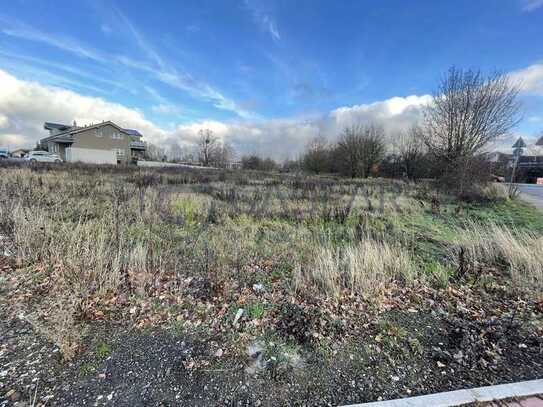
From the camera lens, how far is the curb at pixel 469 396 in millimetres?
1779

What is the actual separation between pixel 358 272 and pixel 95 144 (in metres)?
49.0

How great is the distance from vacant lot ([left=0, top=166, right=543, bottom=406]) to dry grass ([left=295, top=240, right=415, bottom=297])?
21 mm

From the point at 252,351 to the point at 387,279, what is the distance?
236 centimetres

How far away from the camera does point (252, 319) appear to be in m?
2.76

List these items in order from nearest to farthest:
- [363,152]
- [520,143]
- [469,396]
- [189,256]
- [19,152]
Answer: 1. [469,396]
2. [189,256]
3. [520,143]
4. [363,152]
5. [19,152]

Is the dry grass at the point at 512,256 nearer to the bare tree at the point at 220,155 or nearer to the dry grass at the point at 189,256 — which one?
the dry grass at the point at 189,256

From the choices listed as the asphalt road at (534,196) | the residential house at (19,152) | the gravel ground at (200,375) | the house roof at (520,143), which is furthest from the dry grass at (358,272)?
the residential house at (19,152)

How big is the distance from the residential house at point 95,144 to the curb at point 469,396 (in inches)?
1894

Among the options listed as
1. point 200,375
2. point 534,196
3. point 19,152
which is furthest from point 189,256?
point 19,152

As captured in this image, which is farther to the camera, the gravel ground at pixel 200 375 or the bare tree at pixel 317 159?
the bare tree at pixel 317 159

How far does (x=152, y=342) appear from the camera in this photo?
94.8 inches

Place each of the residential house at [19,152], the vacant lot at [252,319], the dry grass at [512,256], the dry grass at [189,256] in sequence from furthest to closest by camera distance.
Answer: the residential house at [19,152] → the dry grass at [512,256] → the dry grass at [189,256] → the vacant lot at [252,319]

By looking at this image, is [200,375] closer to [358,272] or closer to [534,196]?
[358,272]

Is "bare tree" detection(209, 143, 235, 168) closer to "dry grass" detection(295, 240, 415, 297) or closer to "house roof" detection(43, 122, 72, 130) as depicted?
"house roof" detection(43, 122, 72, 130)
